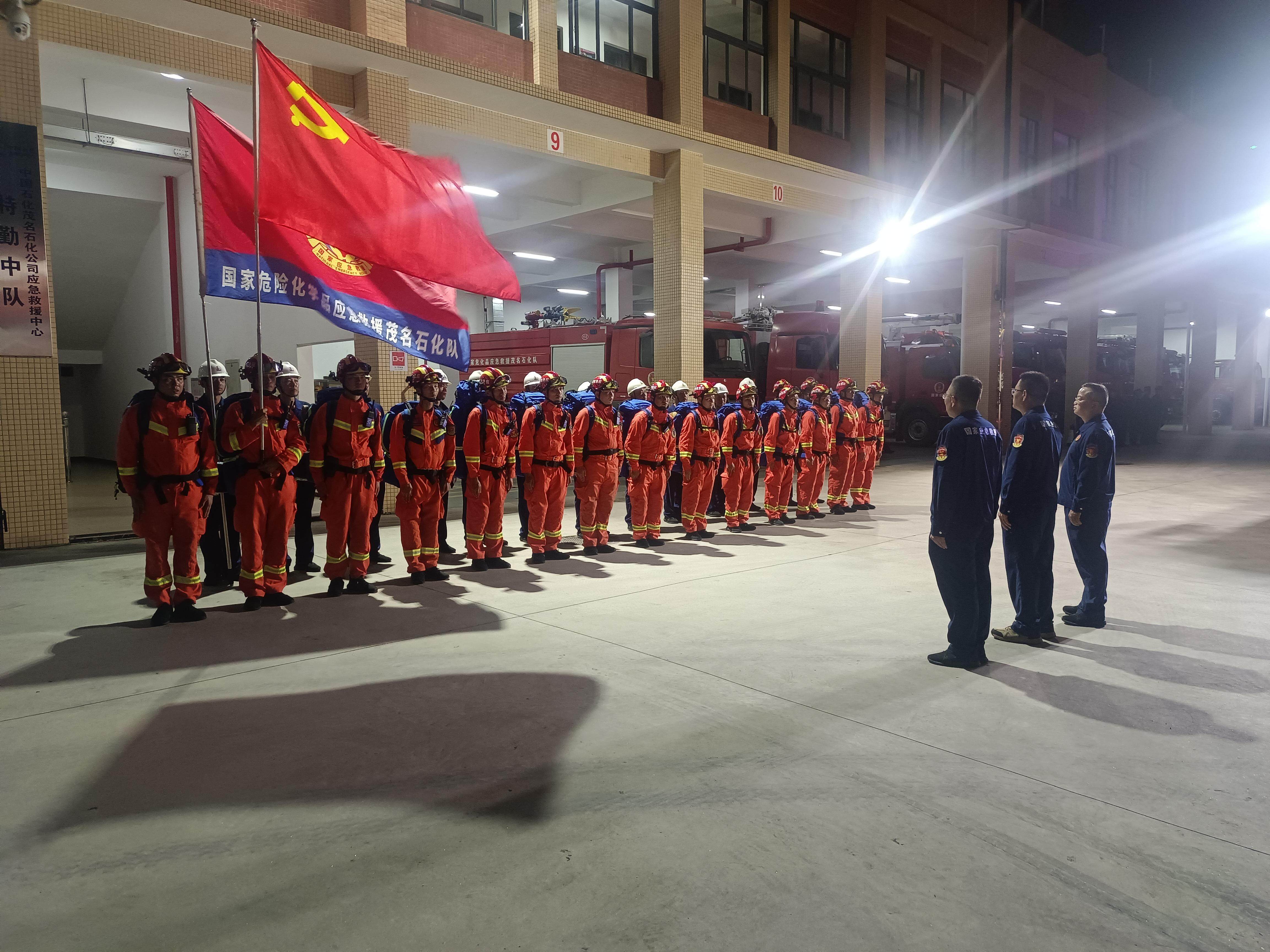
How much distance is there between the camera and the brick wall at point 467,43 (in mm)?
11141

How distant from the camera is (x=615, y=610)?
627 cm

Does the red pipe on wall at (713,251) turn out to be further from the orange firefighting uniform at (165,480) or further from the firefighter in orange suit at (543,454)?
the orange firefighting uniform at (165,480)

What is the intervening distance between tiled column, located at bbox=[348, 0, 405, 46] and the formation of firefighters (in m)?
4.70

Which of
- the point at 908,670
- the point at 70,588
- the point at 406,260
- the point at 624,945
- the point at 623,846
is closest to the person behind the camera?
the point at 624,945

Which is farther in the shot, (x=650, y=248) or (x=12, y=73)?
(x=650, y=248)

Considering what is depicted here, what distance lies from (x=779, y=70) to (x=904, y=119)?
15.3 ft

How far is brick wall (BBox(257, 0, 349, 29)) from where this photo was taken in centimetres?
972

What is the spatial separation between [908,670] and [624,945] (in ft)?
9.59

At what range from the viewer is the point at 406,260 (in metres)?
5.85

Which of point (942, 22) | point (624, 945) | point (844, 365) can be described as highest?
point (942, 22)

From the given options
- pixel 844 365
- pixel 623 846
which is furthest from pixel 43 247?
pixel 844 365

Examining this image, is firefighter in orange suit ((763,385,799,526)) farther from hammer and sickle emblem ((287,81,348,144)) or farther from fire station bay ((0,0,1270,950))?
hammer and sickle emblem ((287,81,348,144))

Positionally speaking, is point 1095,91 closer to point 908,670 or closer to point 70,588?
point 908,670

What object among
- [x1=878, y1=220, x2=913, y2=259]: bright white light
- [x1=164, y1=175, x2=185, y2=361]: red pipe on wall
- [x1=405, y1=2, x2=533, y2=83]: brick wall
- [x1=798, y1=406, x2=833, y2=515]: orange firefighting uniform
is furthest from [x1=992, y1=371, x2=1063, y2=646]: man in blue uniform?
[x1=164, y1=175, x2=185, y2=361]: red pipe on wall
